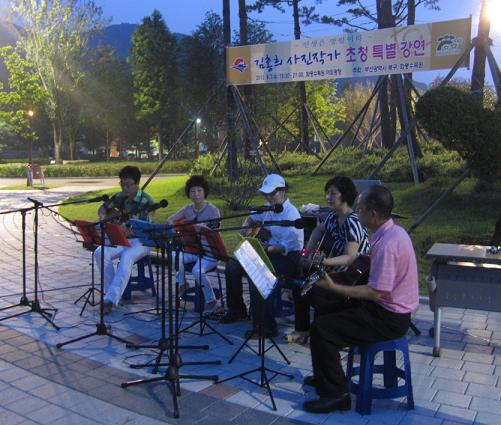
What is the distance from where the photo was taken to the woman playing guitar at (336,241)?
4.30 meters

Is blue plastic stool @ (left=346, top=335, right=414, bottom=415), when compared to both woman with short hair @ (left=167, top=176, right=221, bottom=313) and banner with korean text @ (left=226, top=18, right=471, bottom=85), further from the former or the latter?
banner with korean text @ (left=226, top=18, right=471, bottom=85)

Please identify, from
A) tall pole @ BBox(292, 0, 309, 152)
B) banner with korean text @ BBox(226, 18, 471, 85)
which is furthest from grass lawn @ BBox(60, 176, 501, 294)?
tall pole @ BBox(292, 0, 309, 152)

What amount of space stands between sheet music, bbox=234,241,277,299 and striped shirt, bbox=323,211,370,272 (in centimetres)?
86

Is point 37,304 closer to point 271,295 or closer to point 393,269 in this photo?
point 271,295

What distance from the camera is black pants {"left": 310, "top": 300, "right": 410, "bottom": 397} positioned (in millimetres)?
3537

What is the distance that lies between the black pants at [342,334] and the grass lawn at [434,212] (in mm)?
3283

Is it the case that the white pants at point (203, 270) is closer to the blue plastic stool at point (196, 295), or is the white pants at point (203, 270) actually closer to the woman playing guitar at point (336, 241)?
the blue plastic stool at point (196, 295)

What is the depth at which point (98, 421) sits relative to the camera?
354 centimetres

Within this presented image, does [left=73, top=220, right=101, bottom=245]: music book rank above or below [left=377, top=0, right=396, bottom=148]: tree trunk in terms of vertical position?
below

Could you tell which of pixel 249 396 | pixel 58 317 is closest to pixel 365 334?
pixel 249 396

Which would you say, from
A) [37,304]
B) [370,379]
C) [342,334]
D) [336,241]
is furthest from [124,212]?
[370,379]

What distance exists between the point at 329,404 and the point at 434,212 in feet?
24.9

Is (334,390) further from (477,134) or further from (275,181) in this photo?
(477,134)

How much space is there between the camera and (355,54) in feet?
38.3
